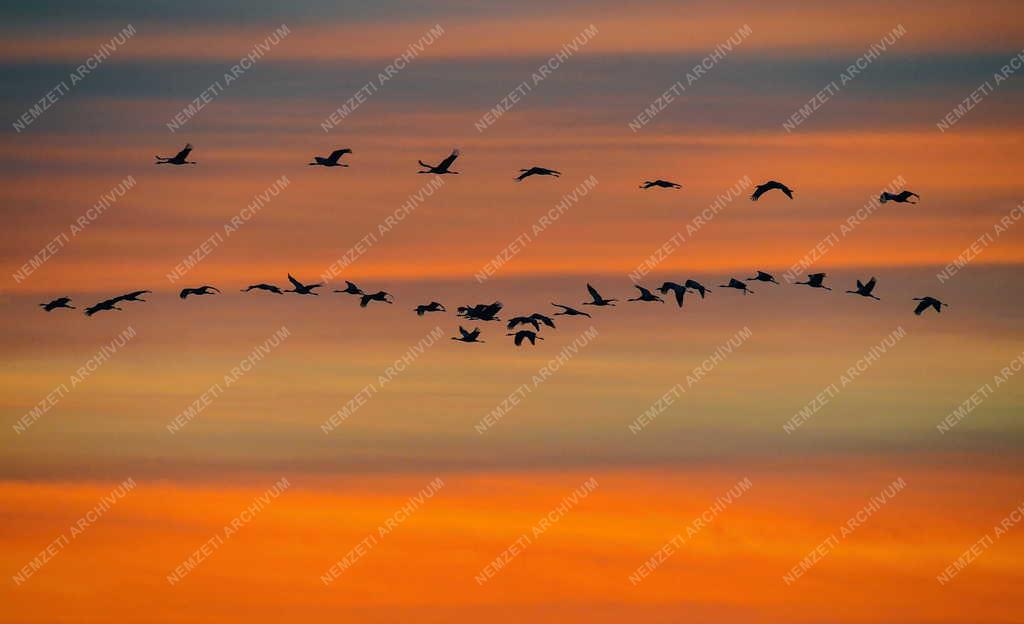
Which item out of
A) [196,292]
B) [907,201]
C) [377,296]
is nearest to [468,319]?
[377,296]

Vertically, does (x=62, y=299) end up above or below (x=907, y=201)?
below

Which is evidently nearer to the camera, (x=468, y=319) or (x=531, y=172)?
(x=531, y=172)

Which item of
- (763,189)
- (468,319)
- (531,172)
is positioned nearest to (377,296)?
(468,319)

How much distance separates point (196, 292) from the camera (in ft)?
454

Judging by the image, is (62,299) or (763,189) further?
(62,299)

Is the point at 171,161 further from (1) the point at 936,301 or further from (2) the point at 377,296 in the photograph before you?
(1) the point at 936,301

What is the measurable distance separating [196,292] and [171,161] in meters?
7.06

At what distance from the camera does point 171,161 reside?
451 feet

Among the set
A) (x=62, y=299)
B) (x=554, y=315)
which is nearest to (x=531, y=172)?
(x=554, y=315)

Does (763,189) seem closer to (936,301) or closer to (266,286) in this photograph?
(936,301)

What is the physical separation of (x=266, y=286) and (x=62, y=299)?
37.5 feet

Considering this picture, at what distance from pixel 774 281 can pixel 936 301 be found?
8.25 meters

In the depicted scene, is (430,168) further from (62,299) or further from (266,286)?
(62,299)

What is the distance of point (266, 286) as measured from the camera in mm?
139250
